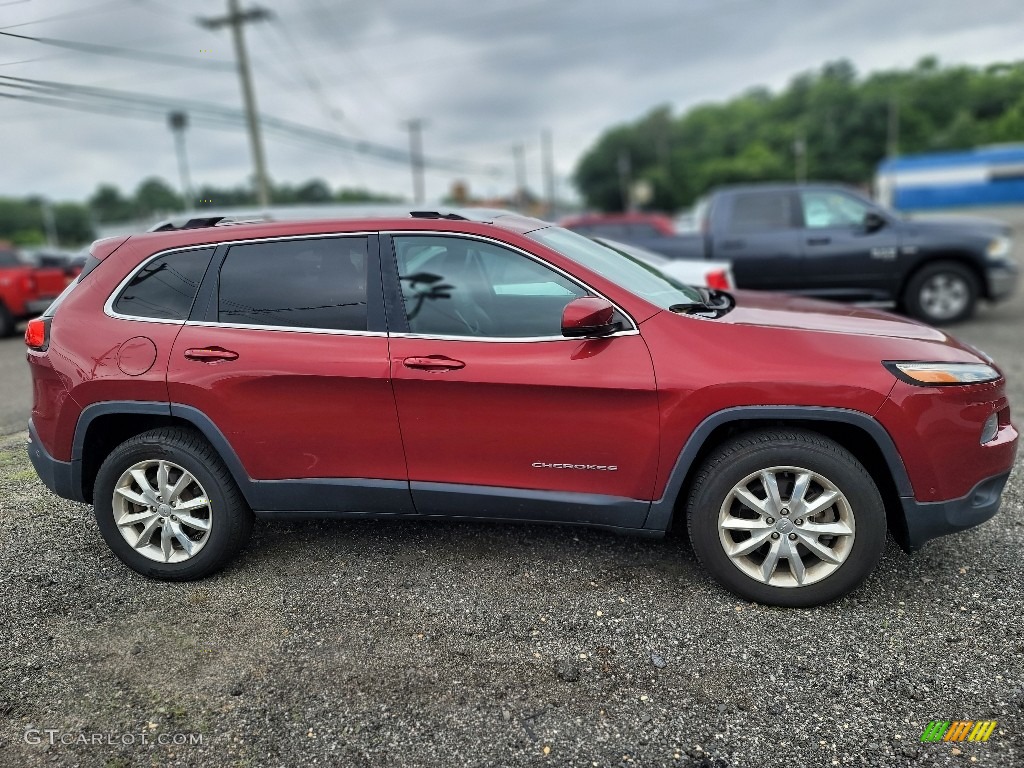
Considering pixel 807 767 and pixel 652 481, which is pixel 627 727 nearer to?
pixel 807 767

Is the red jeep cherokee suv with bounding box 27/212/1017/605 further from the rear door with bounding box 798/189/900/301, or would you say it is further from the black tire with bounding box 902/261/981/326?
the black tire with bounding box 902/261/981/326

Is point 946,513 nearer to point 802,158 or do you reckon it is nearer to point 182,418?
point 182,418

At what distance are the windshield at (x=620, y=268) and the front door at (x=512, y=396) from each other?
208 millimetres

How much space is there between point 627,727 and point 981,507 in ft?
5.70

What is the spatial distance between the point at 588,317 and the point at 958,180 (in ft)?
84.3

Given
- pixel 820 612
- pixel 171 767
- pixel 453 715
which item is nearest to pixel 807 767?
pixel 820 612

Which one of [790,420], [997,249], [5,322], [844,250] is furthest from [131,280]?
[5,322]

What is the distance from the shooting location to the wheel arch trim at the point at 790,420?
2.88 m

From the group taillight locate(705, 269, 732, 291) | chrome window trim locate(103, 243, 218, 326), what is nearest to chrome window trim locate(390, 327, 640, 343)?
chrome window trim locate(103, 243, 218, 326)

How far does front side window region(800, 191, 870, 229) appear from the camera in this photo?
913 centimetres

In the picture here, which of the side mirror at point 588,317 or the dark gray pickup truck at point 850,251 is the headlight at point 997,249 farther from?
the side mirror at point 588,317

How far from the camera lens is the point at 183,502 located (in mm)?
3396

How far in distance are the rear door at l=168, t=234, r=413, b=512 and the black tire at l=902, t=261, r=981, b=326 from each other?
8336 millimetres

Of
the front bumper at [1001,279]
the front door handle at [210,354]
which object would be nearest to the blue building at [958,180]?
the front bumper at [1001,279]
